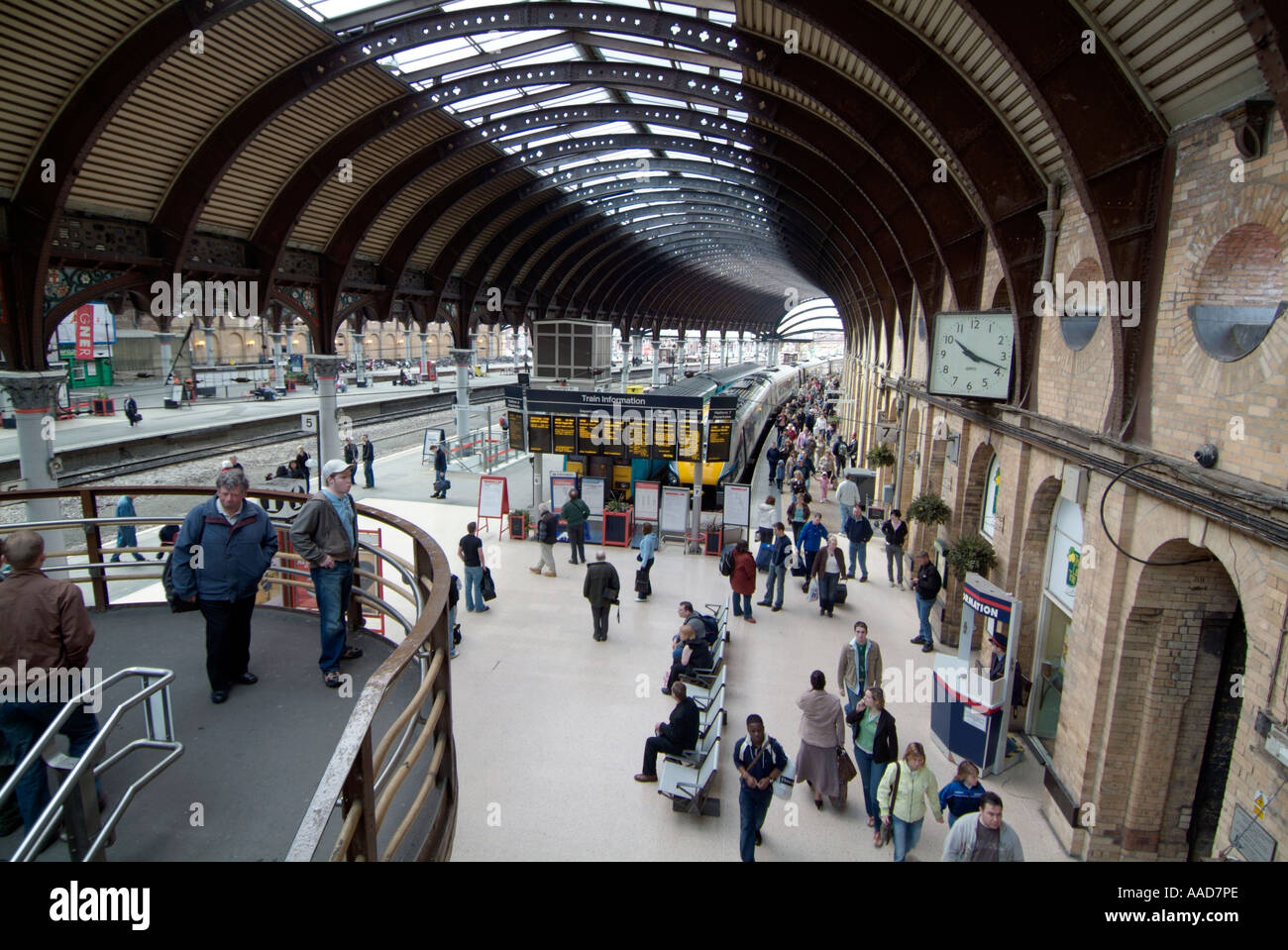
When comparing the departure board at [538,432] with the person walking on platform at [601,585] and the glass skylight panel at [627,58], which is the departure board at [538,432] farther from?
the glass skylight panel at [627,58]

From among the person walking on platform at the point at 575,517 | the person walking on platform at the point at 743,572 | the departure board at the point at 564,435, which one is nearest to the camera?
the person walking on platform at the point at 743,572

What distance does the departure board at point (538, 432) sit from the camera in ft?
54.2

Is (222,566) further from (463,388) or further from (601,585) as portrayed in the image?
(463,388)

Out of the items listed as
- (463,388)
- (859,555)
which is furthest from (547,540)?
(463,388)

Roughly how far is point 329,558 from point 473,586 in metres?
7.60

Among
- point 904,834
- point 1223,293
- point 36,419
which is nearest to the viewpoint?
point 1223,293

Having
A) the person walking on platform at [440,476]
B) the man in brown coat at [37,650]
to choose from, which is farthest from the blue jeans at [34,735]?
the person walking on platform at [440,476]

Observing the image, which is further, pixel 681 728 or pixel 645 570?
pixel 645 570

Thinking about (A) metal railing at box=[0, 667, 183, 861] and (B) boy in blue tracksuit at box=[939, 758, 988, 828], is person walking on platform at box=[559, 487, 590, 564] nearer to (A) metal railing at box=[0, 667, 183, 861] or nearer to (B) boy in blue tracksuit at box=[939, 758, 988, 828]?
(B) boy in blue tracksuit at box=[939, 758, 988, 828]

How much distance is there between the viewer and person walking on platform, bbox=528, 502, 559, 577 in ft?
44.2

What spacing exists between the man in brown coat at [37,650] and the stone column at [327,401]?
52.8 feet

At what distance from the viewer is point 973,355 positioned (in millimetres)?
10188
